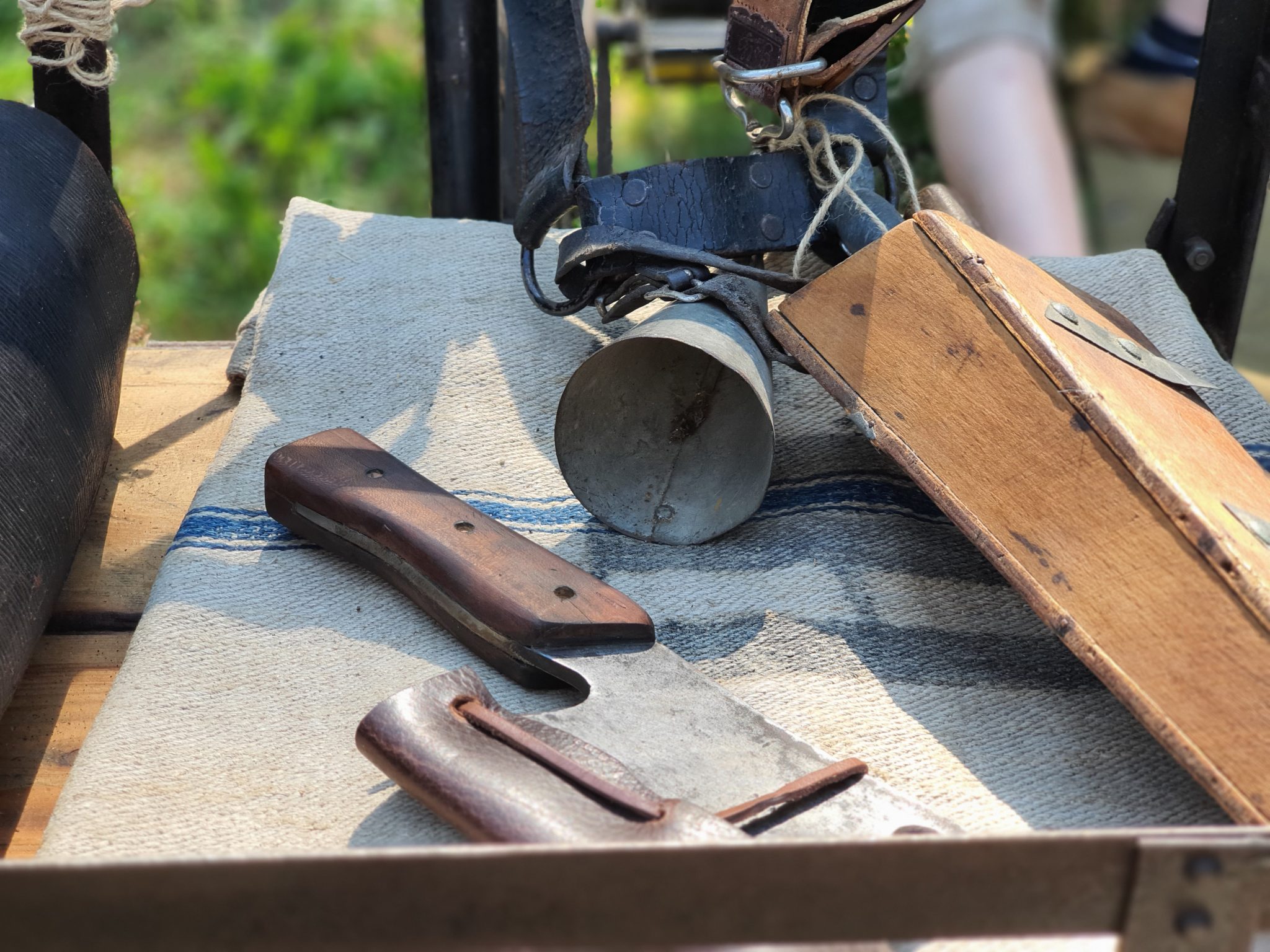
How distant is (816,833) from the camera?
2.58ft

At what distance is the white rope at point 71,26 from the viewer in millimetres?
1289

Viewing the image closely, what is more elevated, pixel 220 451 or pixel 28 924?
pixel 28 924

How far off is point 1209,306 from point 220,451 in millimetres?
1281

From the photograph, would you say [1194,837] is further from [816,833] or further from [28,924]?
[28,924]

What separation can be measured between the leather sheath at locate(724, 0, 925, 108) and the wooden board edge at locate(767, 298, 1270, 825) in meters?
0.29

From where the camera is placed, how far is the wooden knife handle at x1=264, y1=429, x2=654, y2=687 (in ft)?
3.09

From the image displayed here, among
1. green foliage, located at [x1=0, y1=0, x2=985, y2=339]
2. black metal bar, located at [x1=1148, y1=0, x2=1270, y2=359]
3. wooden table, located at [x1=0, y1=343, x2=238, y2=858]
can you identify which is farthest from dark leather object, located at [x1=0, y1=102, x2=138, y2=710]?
green foliage, located at [x1=0, y1=0, x2=985, y2=339]

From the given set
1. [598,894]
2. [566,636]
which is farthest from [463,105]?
Answer: [598,894]

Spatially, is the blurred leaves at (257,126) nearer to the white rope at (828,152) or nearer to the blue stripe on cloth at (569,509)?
the white rope at (828,152)

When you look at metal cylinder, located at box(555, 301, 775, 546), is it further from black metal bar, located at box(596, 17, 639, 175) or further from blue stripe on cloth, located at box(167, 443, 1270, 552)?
black metal bar, located at box(596, 17, 639, 175)

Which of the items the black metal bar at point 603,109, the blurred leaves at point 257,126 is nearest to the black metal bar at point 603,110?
the black metal bar at point 603,109

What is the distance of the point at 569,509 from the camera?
3.89 ft

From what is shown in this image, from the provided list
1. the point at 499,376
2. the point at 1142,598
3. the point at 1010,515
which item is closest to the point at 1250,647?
the point at 1142,598

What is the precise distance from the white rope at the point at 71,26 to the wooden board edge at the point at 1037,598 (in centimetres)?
81
